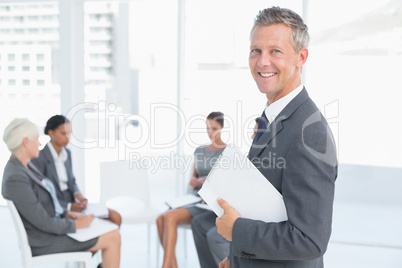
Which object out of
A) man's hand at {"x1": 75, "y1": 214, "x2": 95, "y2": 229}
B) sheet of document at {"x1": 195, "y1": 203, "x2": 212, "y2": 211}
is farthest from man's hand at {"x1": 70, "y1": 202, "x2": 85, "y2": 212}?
sheet of document at {"x1": 195, "y1": 203, "x2": 212, "y2": 211}

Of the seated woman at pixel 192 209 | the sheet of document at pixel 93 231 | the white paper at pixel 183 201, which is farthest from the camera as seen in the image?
the white paper at pixel 183 201

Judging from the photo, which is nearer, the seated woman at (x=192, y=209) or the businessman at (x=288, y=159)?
the businessman at (x=288, y=159)

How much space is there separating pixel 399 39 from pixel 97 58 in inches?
139

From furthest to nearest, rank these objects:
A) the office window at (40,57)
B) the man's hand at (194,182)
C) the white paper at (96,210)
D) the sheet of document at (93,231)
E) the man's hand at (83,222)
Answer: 1. the office window at (40,57)
2. the man's hand at (194,182)
3. the white paper at (96,210)
4. the man's hand at (83,222)
5. the sheet of document at (93,231)

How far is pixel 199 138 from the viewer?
4.85 meters

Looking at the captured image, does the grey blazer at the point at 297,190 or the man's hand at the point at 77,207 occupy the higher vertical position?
the grey blazer at the point at 297,190

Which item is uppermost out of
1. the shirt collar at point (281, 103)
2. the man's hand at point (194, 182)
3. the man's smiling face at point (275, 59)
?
the man's smiling face at point (275, 59)

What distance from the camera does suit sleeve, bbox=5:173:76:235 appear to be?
2.53 metres

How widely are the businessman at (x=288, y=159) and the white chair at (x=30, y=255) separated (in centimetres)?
176

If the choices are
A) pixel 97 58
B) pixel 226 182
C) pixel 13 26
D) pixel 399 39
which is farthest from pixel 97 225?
pixel 13 26

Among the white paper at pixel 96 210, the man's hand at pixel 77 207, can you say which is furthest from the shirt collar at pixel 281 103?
the man's hand at pixel 77 207

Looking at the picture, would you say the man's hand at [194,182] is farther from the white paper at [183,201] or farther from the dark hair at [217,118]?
the dark hair at [217,118]

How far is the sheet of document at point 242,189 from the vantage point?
108cm

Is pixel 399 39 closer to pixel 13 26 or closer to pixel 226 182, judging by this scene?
pixel 226 182
